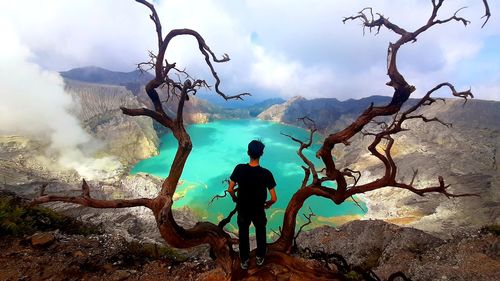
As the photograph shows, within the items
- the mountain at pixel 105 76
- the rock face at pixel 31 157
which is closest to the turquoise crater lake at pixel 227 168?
the rock face at pixel 31 157

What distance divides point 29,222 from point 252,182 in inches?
286

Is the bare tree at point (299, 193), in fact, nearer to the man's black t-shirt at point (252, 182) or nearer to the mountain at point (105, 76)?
the man's black t-shirt at point (252, 182)

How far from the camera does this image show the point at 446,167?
6494 centimetres

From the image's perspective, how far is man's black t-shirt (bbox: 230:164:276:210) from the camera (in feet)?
16.9

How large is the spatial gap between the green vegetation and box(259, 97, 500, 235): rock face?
3979cm

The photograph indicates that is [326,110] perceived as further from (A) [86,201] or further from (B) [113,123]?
(A) [86,201]

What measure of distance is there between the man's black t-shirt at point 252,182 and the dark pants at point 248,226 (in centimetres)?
16

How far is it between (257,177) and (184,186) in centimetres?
7182

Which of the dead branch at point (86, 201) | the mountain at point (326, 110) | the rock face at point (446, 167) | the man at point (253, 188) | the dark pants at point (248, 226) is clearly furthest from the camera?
the mountain at point (326, 110)

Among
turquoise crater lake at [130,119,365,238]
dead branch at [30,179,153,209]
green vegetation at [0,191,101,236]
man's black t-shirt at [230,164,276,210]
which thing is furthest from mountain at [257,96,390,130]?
man's black t-shirt at [230,164,276,210]

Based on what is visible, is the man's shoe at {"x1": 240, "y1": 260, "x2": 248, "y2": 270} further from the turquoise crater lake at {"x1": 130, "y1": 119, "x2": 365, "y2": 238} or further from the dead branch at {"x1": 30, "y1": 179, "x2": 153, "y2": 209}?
the turquoise crater lake at {"x1": 130, "y1": 119, "x2": 365, "y2": 238}

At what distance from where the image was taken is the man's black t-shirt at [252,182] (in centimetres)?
515

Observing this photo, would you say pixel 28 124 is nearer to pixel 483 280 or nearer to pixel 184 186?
pixel 184 186

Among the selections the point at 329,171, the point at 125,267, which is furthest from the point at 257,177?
the point at 125,267
